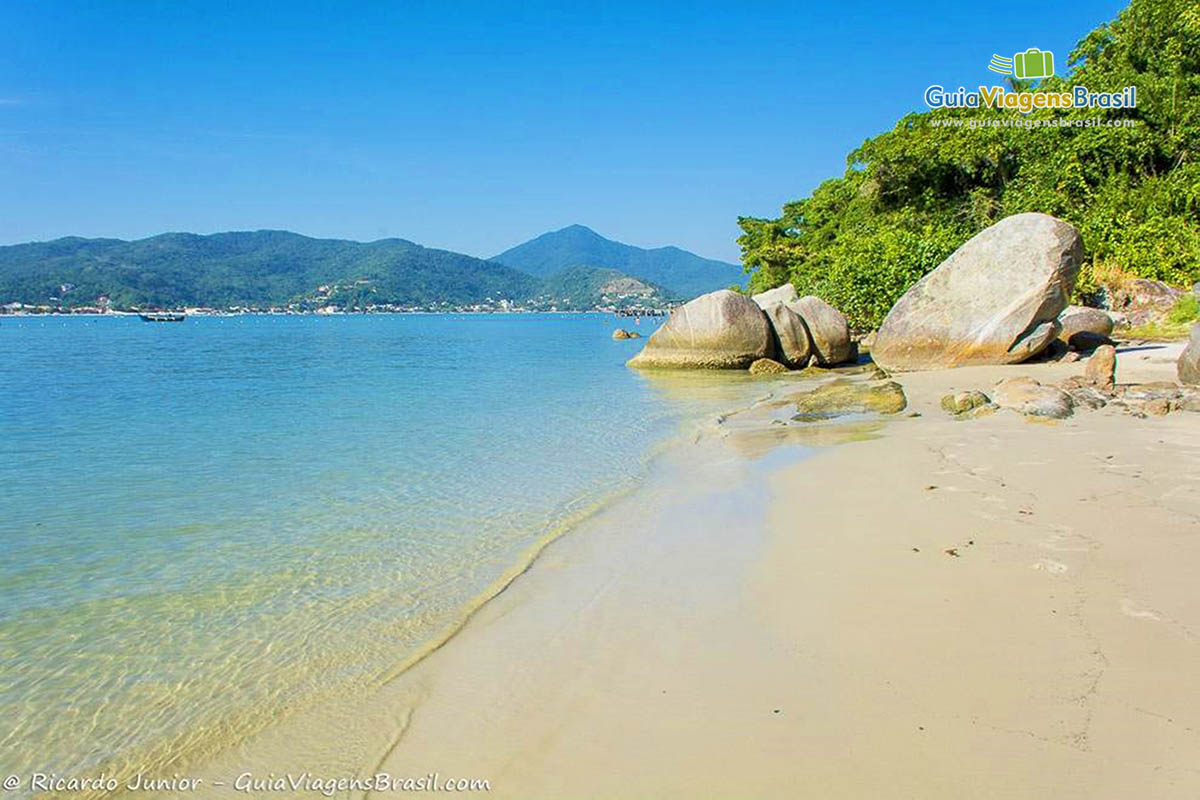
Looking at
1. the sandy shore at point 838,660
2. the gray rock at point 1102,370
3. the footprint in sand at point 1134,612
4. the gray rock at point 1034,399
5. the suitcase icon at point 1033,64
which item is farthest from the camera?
the suitcase icon at point 1033,64

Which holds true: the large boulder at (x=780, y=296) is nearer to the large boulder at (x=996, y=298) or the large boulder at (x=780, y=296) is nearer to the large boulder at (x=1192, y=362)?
the large boulder at (x=996, y=298)

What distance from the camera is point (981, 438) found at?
8672mm

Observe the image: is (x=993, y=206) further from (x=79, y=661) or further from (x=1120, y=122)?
(x=79, y=661)

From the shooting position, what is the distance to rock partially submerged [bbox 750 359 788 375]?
798 inches

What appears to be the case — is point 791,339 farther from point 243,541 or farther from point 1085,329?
point 243,541

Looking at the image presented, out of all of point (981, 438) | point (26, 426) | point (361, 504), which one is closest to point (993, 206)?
point (981, 438)

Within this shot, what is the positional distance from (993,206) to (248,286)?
181 m

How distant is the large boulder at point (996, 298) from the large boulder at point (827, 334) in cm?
312

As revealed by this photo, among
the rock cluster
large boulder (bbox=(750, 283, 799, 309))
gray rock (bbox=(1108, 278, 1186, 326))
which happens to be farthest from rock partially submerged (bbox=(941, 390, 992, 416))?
large boulder (bbox=(750, 283, 799, 309))

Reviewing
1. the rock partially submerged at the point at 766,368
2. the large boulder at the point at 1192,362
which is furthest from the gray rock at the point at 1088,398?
the rock partially submerged at the point at 766,368

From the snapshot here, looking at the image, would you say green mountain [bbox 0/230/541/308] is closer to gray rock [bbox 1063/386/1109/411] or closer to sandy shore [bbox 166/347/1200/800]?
gray rock [bbox 1063/386/1109/411]

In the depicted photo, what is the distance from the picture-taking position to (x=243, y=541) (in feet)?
20.6

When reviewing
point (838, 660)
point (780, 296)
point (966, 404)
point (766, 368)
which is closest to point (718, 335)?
point (766, 368)

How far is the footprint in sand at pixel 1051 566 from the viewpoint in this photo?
4492mm
